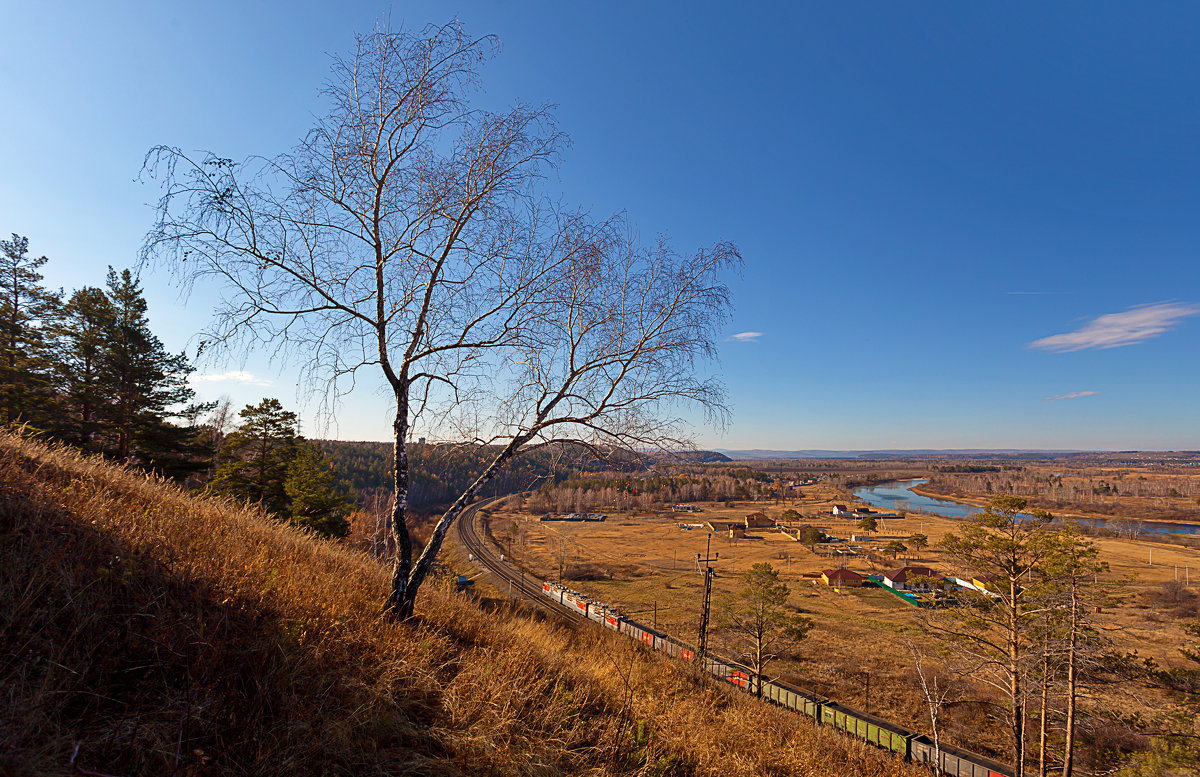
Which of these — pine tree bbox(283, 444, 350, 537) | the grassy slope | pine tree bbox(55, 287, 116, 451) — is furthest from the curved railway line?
pine tree bbox(55, 287, 116, 451)

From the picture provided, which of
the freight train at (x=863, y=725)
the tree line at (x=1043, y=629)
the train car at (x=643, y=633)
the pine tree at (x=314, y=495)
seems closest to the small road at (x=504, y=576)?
the train car at (x=643, y=633)

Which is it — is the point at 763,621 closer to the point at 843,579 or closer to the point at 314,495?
the point at 314,495

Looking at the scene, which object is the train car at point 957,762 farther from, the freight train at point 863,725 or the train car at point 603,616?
the train car at point 603,616

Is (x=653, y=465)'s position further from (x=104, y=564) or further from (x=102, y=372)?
(x=102, y=372)

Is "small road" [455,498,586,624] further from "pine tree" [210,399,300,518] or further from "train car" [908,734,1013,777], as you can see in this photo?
"train car" [908,734,1013,777]

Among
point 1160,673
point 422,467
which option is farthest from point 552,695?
point 1160,673

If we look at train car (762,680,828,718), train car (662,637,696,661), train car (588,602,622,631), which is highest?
train car (662,637,696,661)

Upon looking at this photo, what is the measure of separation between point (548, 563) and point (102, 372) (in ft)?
138

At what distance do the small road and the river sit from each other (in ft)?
124

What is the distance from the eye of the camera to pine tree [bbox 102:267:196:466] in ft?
54.7

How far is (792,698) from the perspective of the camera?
18.6 meters

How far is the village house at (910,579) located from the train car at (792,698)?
2866 centimetres

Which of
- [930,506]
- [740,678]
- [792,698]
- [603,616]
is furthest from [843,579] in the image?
[930,506]

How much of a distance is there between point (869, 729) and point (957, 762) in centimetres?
305
